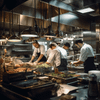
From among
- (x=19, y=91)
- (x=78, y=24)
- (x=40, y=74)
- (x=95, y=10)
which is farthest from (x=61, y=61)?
(x=19, y=91)

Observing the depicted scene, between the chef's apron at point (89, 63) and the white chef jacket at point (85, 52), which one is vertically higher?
the white chef jacket at point (85, 52)

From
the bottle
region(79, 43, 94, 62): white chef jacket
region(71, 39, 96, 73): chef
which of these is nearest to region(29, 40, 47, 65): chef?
region(71, 39, 96, 73): chef

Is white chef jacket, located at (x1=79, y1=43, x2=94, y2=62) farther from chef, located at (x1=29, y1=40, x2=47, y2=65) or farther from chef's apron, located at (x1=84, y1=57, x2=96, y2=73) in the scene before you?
chef, located at (x1=29, y1=40, x2=47, y2=65)

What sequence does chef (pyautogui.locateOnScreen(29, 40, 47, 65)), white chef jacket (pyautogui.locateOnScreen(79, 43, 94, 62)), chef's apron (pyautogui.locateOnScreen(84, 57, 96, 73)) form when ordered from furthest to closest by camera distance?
chef (pyautogui.locateOnScreen(29, 40, 47, 65)) < chef's apron (pyautogui.locateOnScreen(84, 57, 96, 73)) < white chef jacket (pyautogui.locateOnScreen(79, 43, 94, 62))

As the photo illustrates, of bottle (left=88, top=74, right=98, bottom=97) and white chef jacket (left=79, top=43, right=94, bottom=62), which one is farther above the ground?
white chef jacket (left=79, top=43, right=94, bottom=62)

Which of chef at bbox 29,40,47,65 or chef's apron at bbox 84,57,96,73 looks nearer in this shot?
chef's apron at bbox 84,57,96,73

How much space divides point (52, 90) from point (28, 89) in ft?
1.24

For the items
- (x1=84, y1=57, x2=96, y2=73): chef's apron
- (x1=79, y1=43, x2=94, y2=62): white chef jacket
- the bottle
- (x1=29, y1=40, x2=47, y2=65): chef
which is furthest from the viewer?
(x1=29, y1=40, x2=47, y2=65): chef

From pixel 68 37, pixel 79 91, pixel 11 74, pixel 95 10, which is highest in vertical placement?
pixel 95 10

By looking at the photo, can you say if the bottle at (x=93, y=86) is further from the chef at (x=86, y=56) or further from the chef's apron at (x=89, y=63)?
the chef's apron at (x=89, y=63)

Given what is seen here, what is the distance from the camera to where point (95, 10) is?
128 inches

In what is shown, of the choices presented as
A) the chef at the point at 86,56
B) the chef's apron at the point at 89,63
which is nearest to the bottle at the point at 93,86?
the chef at the point at 86,56

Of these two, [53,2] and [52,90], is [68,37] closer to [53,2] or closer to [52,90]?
[53,2]

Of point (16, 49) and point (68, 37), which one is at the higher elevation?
point (68, 37)
